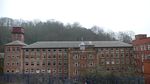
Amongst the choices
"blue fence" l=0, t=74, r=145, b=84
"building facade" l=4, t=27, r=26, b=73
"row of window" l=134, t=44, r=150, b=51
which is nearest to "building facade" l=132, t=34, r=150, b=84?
"row of window" l=134, t=44, r=150, b=51

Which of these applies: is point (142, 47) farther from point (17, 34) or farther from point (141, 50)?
point (17, 34)

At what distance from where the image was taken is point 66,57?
43.8 m

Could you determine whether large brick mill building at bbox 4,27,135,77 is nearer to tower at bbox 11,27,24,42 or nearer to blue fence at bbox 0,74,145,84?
tower at bbox 11,27,24,42

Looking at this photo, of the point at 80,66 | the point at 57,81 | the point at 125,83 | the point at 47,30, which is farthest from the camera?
the point at 47,30

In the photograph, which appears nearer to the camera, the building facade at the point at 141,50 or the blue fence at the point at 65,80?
the blue fence at the point at 65,80

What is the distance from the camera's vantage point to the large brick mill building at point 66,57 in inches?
1650

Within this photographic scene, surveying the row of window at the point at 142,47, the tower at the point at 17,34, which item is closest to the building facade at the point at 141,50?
the row of window at the point at 142,47

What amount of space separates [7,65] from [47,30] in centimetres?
2755

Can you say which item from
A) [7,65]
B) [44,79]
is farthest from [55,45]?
[44,79]

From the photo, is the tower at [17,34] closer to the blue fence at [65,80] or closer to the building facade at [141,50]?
the blue fence at [65,80]

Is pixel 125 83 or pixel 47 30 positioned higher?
pixel 47 30

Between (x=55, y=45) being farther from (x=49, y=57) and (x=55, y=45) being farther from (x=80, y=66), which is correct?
(x=80, y=66)

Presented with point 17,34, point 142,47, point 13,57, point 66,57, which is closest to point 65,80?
point 66,57

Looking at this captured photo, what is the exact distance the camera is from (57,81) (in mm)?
30719
